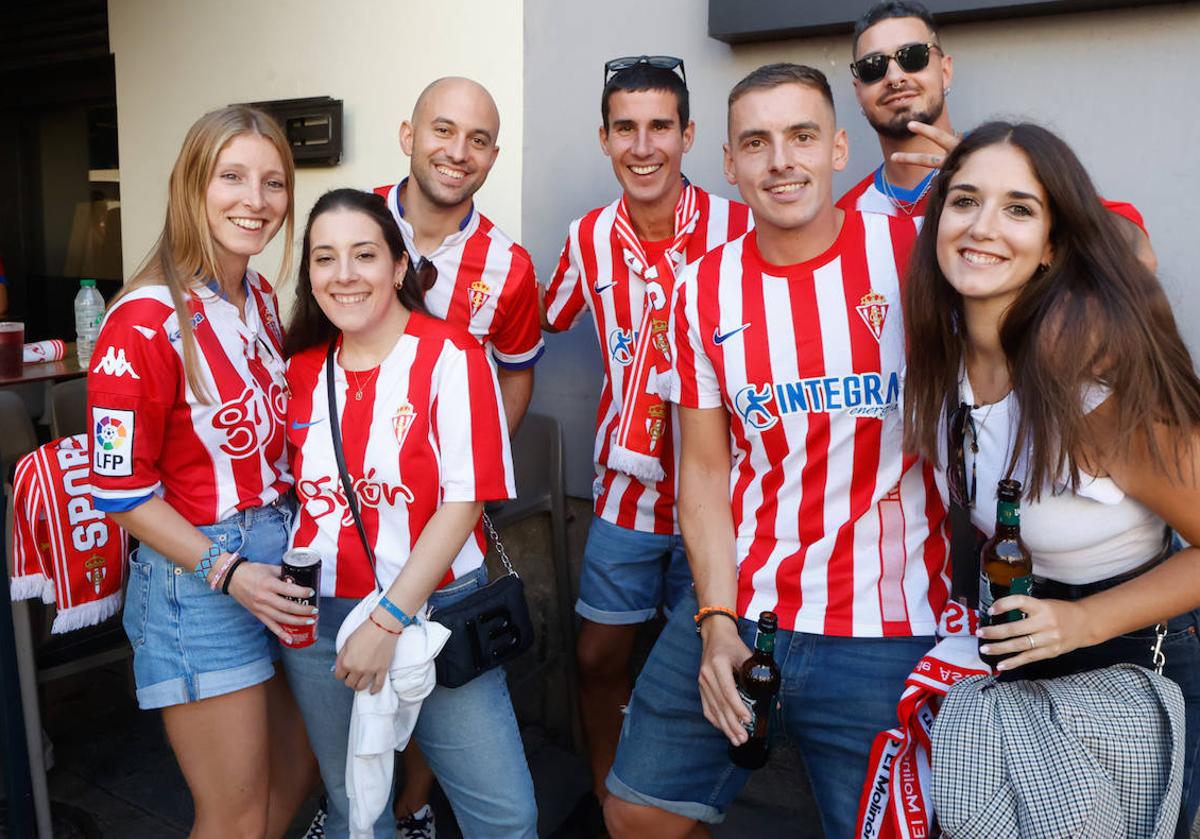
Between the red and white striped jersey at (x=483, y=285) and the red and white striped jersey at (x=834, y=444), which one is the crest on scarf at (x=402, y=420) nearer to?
the red and white striped jersey at (x=834, y=444)

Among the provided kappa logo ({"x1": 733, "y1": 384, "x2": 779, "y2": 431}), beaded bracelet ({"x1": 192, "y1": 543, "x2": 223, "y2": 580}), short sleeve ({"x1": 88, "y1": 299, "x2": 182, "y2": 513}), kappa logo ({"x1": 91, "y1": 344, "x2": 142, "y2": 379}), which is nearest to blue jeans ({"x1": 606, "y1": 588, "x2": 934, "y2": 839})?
kappa logo ({"x1": 733, "y1": 384, "x2": 779, "y2": 431})

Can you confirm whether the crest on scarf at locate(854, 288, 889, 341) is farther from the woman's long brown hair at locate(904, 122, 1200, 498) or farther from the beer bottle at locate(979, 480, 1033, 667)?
the beer bottle at locate(979, 480, 1033, 667)

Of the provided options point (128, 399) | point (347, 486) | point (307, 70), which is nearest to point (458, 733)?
point (347, 486)

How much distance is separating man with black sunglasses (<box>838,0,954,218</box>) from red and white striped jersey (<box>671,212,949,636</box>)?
1.29ft

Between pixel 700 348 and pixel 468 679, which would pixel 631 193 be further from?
pixel 468 679

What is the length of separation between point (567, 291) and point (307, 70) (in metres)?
2.23

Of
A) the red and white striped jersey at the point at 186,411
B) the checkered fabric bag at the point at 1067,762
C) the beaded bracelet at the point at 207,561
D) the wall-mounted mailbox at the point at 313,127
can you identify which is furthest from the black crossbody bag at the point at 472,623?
the wall-mounted mailbox at the point at 313,127

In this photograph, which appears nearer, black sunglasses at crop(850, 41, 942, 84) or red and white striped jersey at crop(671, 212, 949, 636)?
red and white striped jersey at crop(671, 212, 949, 636)

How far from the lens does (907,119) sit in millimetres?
2494

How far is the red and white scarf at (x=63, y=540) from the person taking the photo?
2.50m

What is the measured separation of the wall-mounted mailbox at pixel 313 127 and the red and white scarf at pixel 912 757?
12.0 feet

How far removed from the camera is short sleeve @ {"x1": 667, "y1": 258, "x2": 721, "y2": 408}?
230 cm

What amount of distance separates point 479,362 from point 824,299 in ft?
2.87

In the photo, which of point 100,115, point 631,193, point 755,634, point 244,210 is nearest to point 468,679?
point 755,634
